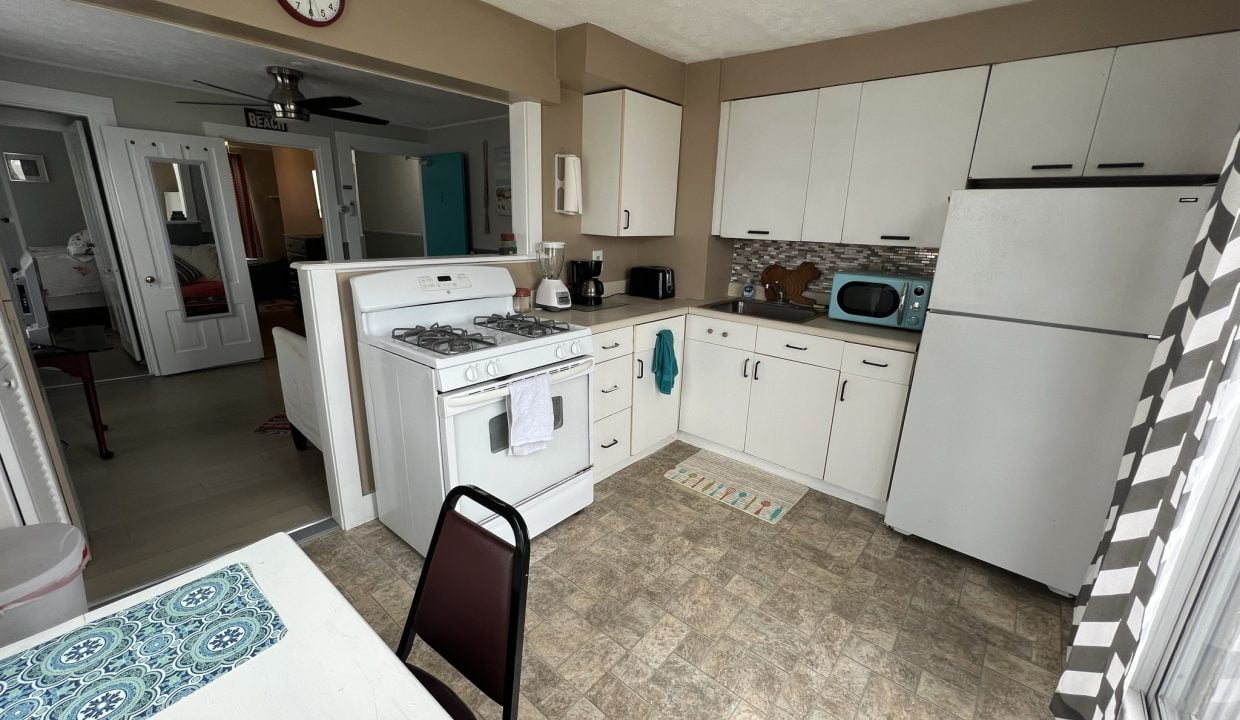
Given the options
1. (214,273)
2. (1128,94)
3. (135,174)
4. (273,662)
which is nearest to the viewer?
(273,662)

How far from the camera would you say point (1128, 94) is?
2.02 m

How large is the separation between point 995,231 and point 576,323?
179cm

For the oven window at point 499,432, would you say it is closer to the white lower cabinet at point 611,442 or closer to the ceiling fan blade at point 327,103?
the white lower cabinet at point 611,442

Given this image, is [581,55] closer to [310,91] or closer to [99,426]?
[310,91]

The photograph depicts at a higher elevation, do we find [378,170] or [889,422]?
[378,170]

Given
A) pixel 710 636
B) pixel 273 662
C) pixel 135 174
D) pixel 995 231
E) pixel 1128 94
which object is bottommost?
pixel 710 636

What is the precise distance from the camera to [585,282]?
119 inches

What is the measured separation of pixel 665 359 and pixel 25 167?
6.34m

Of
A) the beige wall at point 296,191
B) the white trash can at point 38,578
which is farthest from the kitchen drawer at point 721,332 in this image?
the beige wall at point 296,191

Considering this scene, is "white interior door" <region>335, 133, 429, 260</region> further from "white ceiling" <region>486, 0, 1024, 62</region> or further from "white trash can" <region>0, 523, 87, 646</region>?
"white trash can" <region>0, 523, 87, 646</region>

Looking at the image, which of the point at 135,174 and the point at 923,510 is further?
the point at 135,174

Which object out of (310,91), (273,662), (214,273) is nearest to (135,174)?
(214,273)

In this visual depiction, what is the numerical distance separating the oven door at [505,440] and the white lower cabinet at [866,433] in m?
1.30

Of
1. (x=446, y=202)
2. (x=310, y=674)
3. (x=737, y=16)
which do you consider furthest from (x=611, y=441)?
(x=446, y=202)
